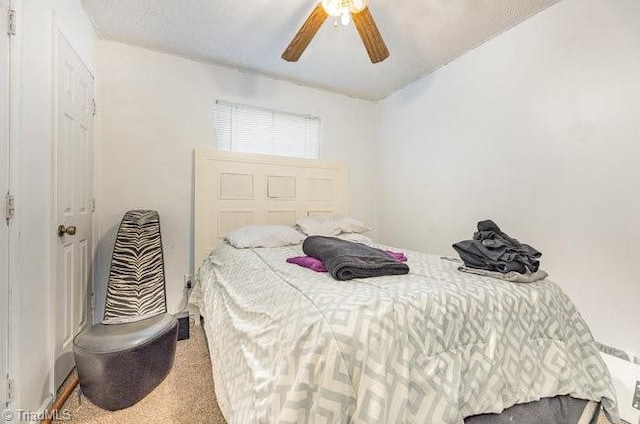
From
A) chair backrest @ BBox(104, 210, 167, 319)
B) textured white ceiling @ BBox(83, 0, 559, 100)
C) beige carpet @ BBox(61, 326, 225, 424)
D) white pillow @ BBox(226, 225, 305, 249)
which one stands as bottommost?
beige carpet @ BBox(61, 326, 225, 424)

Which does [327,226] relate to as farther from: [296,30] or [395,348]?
[395,348]

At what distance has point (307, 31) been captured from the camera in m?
1.77

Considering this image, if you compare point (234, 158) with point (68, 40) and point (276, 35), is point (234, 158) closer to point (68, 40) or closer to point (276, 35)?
point (276, 35)

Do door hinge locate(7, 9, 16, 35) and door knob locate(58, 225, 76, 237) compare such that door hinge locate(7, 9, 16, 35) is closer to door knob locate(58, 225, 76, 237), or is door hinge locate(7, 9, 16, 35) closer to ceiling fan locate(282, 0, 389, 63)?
door knob locate(58, 225, 76, 237)

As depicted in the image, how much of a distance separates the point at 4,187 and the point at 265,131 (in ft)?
7.02

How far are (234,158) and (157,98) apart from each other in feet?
2.72

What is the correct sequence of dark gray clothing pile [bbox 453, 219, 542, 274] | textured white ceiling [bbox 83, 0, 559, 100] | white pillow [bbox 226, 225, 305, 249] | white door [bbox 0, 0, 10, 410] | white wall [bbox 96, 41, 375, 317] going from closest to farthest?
white door [bbox 0, 0, 10, 410], dark gray clothing pile [bbox 453, 219, 542, 274], textured white ceiling [bbox 83, 0, 559, 100], white pillow [bbox 226, 225, 305, 249], white wall [bbox 96, 41, 375, 317]

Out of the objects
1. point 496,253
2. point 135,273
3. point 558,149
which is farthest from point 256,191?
point 558,149

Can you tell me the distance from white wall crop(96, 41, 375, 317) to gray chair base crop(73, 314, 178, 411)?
1.08 m

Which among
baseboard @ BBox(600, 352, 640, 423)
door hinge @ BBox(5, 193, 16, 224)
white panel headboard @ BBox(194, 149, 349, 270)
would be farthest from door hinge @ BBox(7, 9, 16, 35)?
baseboard @ BBox(600, 352, 640, 423)

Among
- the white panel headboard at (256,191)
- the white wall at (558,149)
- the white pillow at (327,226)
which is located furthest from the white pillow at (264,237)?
the white wall at (558,149)

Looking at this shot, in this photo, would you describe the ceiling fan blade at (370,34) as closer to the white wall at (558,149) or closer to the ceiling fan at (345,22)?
the ceiling fan at (345,22)

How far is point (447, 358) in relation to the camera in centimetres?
99

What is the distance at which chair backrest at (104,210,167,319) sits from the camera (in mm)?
2004
